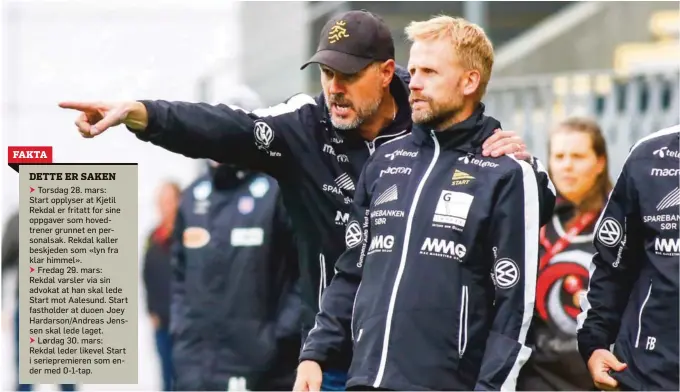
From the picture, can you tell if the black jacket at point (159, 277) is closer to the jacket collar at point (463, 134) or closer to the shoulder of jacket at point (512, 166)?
the jacket collar at point (463, 134)

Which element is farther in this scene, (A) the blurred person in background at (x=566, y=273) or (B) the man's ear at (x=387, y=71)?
(A) the blurred person in background at (x=566, y=273)

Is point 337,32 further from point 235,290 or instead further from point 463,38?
point 235,290

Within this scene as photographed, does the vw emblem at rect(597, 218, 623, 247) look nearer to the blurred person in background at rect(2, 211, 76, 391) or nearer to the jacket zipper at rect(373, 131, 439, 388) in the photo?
the jacket zipper at rect(373, 131, 439, 388)

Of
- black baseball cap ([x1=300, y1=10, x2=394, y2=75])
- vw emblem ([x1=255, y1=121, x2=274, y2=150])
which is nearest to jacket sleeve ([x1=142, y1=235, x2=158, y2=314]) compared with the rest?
vw emblem ([x1=255, y1=121, x2=274, y2=150])

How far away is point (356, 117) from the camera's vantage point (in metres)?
5.23

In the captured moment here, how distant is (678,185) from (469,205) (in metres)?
0.76

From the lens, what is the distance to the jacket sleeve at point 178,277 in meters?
7.83

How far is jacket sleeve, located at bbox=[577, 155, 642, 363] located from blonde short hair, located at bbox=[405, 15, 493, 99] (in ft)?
2.02

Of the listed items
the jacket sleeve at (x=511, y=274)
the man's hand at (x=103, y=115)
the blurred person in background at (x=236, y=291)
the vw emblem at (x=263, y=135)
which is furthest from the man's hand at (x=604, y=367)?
the blurred person in background at (x=236, y=291)

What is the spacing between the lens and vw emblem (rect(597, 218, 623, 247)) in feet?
Result: 17.0

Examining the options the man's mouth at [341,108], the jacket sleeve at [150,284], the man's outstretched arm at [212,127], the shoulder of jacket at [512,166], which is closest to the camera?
the shoulder of jacket at [512,166]

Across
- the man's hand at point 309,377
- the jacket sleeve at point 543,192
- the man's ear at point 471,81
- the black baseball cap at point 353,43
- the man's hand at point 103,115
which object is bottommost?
the man's hand at point 309,377

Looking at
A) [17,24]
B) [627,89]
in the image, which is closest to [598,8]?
[627,89]

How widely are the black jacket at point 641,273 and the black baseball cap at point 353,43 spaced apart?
35.9 inches
